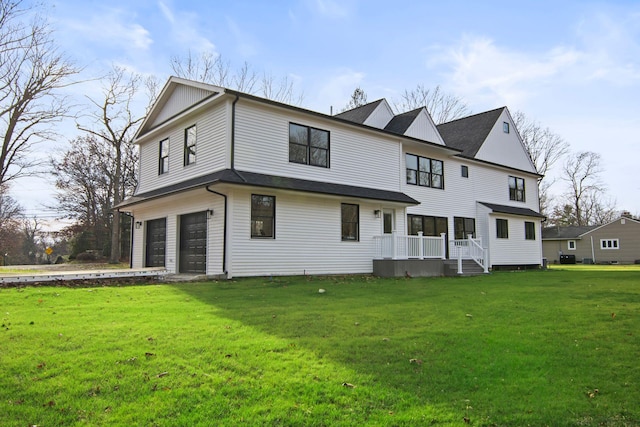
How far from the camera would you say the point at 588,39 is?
1053cm

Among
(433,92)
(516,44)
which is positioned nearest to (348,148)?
(516,44)

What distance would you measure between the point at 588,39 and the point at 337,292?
872cm

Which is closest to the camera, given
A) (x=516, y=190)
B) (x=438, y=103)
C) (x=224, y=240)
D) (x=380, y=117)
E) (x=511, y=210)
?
(x=224, y=240)

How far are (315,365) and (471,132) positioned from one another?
2436 centimetres

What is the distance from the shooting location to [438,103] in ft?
127

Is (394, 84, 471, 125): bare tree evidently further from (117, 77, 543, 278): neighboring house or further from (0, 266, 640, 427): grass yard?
(0, 266, 640, 427): grass yard

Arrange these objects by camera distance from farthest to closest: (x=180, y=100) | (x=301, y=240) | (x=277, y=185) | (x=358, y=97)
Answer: (x=358, y=97)
(x=180, y=100)
(x=301, y=240)
(x=277, y=185)

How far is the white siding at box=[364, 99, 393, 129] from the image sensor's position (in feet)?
68.6

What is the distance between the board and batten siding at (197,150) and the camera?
1407 centimetres

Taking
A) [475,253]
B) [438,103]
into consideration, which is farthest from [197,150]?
[438,103]

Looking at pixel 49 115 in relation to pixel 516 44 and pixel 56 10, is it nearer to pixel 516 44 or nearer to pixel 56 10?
pixel 56 10

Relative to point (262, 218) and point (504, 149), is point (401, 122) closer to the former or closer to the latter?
point (504, 149)

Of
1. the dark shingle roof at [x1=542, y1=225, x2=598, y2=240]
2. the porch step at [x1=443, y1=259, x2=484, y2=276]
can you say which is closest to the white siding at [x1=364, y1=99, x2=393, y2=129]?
the porch step at [x1=443, y1=259, x2=484, y2=276]

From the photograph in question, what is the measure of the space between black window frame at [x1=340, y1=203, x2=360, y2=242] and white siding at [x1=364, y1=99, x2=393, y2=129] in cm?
586
